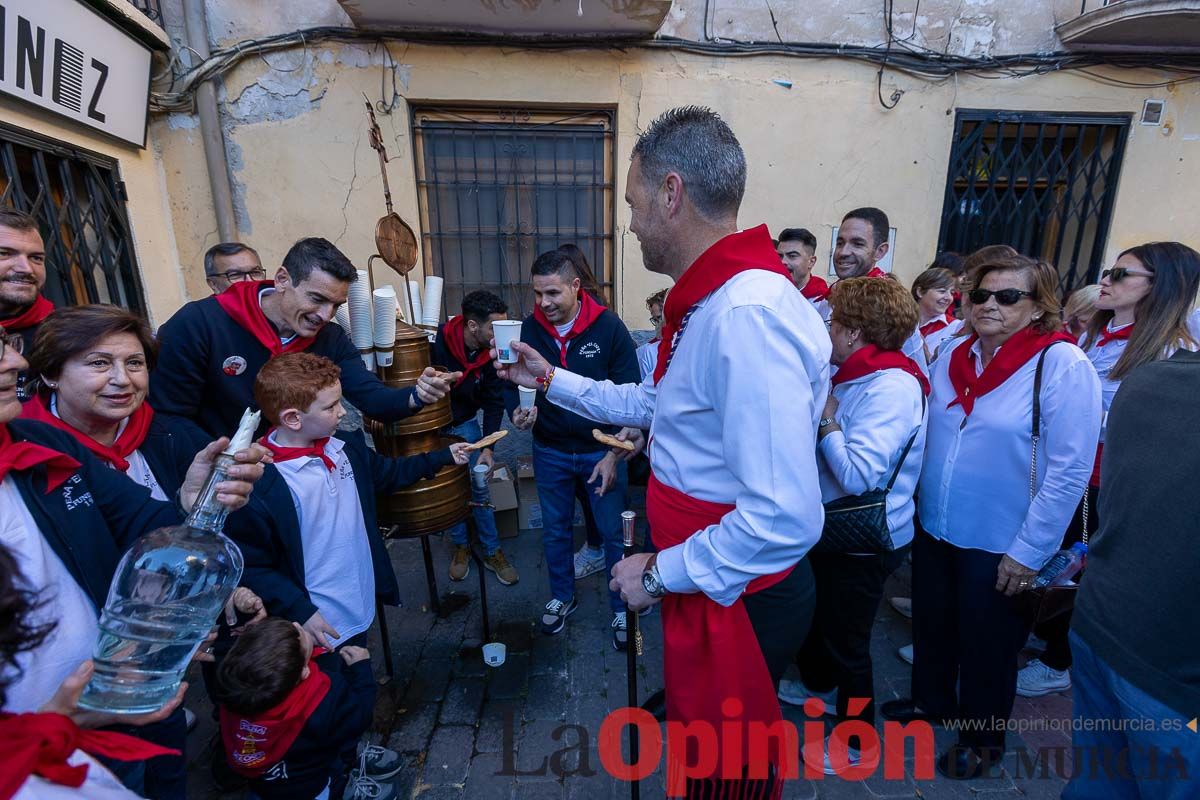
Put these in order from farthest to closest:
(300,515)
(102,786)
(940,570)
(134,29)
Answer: (134,29), (940,570), (300,515), (102,786)

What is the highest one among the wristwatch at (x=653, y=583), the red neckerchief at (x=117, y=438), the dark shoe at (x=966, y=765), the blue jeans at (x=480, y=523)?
the red neckerchief at (x=117, y=438)

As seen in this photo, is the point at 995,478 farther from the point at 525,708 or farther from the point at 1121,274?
the point at 525,708

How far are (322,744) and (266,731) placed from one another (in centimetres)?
22

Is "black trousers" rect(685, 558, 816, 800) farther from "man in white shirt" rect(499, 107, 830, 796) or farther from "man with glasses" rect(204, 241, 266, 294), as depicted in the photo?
"man with glasses" rect(204, 241, 266, 294)

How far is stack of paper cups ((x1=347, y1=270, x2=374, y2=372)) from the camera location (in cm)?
282

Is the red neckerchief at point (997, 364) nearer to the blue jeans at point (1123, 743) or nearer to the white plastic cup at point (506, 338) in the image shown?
the blue jeans at point (1123, 743)

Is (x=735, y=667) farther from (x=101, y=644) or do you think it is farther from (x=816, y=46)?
(x=816, y=46)

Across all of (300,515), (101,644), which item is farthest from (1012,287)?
(101,644)

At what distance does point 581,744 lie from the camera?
2.57 meters

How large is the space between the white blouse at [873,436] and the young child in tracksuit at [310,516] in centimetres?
194

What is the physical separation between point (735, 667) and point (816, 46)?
17.7ft

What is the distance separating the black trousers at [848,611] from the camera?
7.52 ft

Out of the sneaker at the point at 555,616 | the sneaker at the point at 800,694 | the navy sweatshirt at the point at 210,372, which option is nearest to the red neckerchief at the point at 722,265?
the navy sweatshirt at the point at 210,372

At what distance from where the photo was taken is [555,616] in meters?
3.40
